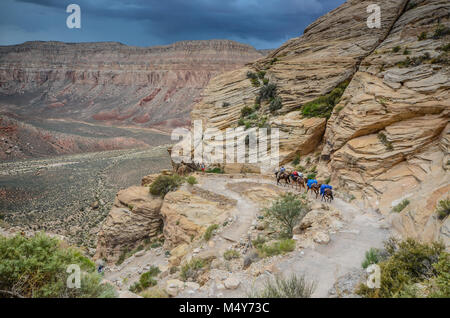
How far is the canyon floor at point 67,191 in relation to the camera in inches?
1038

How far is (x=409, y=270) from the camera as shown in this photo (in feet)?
22.1

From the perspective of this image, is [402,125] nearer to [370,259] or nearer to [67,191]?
[370,259]

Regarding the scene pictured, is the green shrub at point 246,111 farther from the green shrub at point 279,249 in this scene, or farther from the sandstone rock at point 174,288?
the sandstone rock at point 174,288

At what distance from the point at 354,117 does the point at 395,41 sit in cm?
699

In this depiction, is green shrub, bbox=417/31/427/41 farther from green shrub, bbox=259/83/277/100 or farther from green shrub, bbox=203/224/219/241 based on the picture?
green shrub, bbox=203/224/219/241

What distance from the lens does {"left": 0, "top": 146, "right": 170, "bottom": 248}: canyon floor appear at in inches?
1038

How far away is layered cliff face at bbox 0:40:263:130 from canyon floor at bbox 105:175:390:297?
95.2 meters

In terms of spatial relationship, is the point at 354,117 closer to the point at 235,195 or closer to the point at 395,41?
the point at 395,41

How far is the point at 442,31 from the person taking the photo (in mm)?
15227

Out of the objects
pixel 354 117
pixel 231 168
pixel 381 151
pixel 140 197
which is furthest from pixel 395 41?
pixel 140 197

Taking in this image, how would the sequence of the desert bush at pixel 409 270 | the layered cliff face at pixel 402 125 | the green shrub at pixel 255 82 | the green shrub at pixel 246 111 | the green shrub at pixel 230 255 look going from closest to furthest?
the desert bush at pixel 409 270 → the green shrub at pixel 230 255 → the layered cliff face at pixel 402 125 → the green shrub at pixel 246 111 → the green shrub at pixel 255 82

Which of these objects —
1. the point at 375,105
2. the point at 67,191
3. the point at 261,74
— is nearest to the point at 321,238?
the point at 375,105

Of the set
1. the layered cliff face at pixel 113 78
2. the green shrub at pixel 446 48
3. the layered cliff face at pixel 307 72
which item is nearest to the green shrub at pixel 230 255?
the layered cliff face at pixel 307 72

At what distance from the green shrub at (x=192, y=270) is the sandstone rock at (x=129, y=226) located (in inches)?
396
